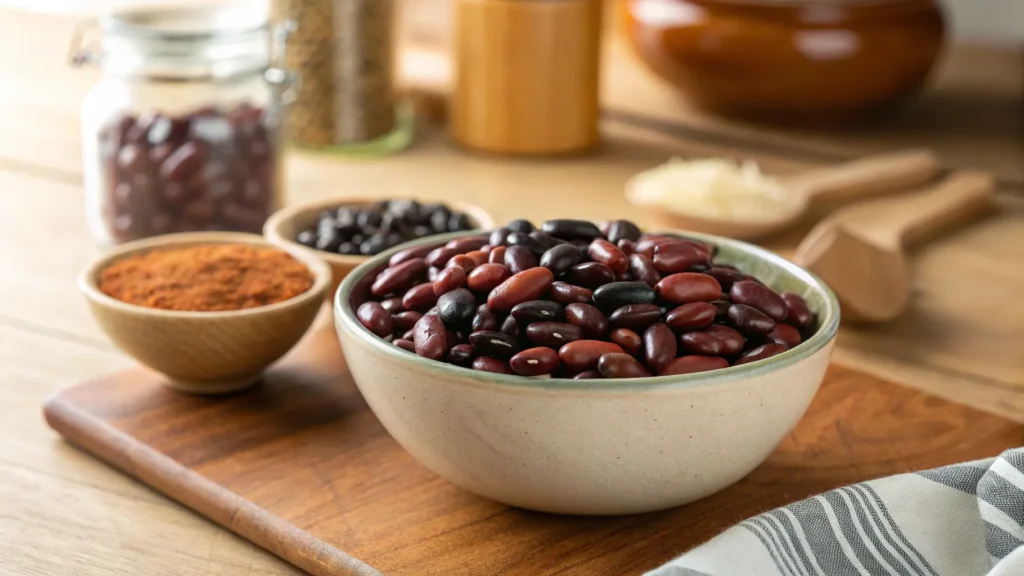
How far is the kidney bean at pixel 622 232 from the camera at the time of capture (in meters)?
0.88

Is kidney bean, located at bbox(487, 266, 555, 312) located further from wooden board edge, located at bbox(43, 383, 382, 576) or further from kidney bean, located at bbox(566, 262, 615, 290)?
wooden board edge, located at bbox(43, 383, 382, 576)

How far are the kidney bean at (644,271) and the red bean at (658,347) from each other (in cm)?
6

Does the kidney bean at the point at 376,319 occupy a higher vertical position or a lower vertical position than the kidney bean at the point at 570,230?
lower

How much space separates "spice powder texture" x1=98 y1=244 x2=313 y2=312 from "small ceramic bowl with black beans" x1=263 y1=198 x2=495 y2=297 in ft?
0.14

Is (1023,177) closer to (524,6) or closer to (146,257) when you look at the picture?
(524,6)

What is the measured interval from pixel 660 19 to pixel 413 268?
3.41 feet

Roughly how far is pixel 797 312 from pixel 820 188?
2.44 feet

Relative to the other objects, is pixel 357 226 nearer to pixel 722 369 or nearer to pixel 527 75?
pixel 722 369

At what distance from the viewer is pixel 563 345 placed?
0.74 meters

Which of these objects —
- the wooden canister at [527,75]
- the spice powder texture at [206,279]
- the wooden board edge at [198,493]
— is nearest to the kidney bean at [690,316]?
the wooden board edge at [198,493]

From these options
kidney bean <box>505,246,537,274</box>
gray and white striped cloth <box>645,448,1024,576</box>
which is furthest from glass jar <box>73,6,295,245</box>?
gray and white striped cloth <box>645,448,1024,576</box>

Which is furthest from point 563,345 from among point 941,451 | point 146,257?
point 146,257

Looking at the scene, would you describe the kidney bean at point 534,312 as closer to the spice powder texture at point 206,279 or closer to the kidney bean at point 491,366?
the kidney bean at point 491,366

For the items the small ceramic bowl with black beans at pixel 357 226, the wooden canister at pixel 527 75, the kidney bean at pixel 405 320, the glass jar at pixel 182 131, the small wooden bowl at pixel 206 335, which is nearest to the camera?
the kidney bean at pixel 405 320
